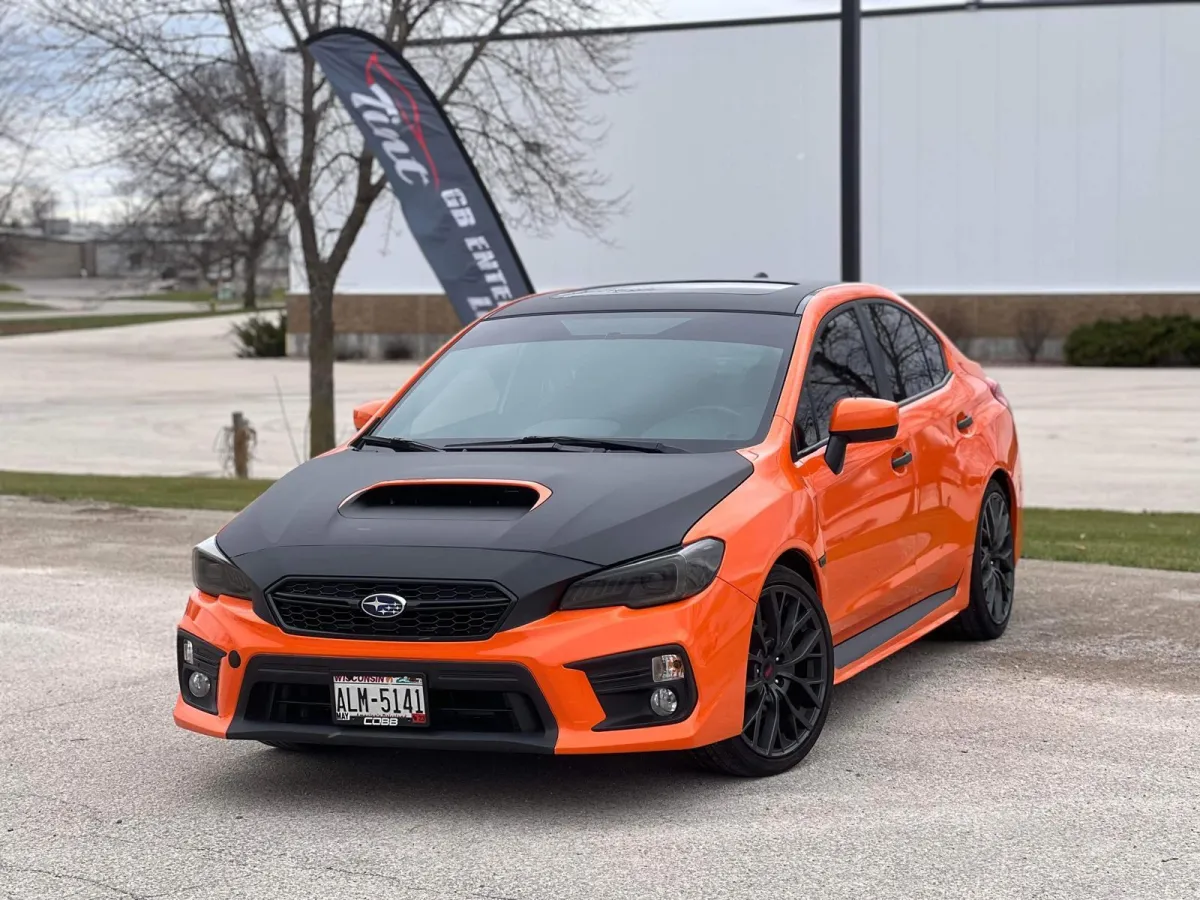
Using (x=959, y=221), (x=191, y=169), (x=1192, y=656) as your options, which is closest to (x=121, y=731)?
(x=1192, y=656)

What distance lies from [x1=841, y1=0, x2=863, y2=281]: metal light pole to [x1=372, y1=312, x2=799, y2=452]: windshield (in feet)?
17.3

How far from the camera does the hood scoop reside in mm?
5273

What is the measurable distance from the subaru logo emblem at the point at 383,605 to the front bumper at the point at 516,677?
0.09 meters

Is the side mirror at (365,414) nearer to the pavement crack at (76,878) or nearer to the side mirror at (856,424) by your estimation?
the side mirror at (856,424)

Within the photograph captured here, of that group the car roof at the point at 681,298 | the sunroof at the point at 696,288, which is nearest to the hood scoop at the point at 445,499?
the car roof at the point at 681,298

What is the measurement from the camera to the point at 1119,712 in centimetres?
638

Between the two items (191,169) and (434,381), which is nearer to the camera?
(434,381)

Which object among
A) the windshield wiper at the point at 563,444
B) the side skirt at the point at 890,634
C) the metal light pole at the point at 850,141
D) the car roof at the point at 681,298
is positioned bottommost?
the side skirt at the point at 890,634

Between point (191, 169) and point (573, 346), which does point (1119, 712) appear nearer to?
point (573, 346)

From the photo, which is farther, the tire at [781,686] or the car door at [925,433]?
the car door at [925,433]

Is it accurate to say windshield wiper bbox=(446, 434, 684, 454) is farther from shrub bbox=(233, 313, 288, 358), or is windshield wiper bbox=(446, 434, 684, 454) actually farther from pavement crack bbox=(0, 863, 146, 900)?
shrub bbox=(233, 313, 288, 358)

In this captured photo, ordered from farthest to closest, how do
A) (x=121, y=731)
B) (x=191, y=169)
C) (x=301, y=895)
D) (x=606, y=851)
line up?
(x=191, y=169) → (x=121, y=731) → (x=606, y=851) → (x=301, y=895)

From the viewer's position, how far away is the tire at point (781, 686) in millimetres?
5316

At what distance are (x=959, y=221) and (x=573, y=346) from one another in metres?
39.1
